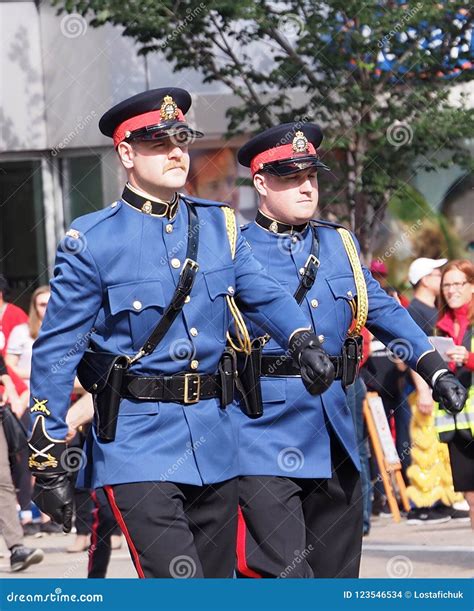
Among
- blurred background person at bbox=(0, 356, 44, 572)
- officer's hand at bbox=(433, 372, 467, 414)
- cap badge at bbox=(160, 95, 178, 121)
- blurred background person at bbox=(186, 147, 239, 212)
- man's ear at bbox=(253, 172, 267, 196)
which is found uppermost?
blurred background person at bbox=(186, 147, 239, 212)

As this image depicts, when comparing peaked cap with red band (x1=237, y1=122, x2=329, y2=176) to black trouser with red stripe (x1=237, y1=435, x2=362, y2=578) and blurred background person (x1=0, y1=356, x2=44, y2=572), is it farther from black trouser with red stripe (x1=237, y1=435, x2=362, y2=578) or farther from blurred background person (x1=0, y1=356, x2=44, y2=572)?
blurred background person (x1=0, y1=356, x2=44, y2=572)

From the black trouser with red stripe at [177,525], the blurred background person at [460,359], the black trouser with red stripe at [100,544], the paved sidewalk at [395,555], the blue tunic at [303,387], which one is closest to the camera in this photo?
the black trouser with red stripe at [177,525]

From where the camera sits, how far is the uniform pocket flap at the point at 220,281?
4898mm

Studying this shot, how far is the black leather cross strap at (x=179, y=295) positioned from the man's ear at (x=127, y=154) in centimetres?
29

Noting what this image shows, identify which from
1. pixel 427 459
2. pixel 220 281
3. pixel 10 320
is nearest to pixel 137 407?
pixel 220 281

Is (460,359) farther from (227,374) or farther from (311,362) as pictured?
(311,362)

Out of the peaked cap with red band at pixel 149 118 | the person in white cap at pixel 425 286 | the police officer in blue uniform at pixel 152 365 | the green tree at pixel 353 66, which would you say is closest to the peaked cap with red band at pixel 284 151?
the peaked cap with red band at pixel 149 118

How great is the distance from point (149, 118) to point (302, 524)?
154 centimetres

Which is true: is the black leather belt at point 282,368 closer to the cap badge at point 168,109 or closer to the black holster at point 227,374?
the black holster at point 227,374

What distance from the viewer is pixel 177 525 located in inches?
181

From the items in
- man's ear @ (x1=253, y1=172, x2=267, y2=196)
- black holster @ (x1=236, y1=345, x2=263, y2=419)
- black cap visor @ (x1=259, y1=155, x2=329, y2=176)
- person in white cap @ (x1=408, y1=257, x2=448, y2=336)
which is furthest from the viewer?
person in white cap @ (x1=408, y1=257, x2=448, y2=336)

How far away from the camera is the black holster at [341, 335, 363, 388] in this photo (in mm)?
5773

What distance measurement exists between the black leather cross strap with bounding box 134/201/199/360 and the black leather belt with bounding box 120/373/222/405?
3.4 inches

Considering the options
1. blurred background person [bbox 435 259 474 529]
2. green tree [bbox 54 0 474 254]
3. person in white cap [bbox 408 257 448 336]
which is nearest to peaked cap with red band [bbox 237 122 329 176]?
blurred background person [bbox 435 259 474 529]
